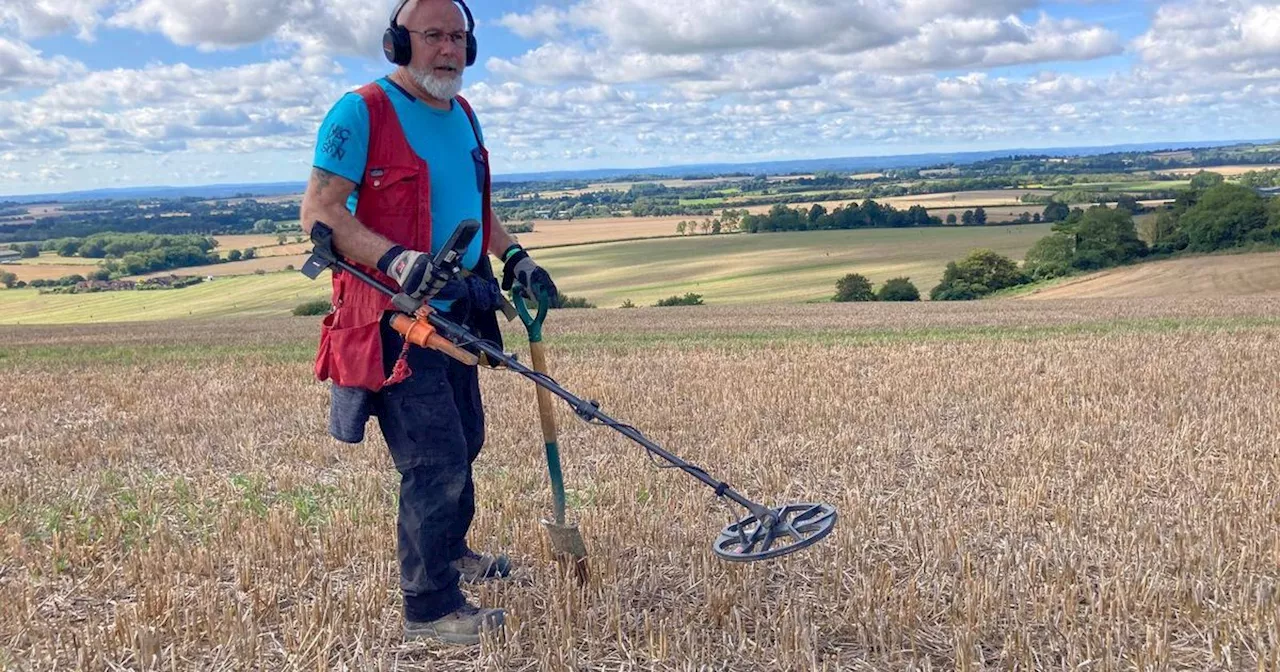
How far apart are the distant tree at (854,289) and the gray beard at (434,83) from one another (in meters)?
45.7

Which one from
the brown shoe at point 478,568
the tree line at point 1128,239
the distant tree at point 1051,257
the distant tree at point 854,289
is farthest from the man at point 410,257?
the distant tree at point 1051,257

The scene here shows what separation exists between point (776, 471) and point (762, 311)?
27.0 meters

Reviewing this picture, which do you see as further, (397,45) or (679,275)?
(679,275)

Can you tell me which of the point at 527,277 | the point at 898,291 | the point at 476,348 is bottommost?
the point at 898,291

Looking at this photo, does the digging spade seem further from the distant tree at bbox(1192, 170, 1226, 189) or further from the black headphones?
the distant tree at bbox(1192, 170, 1226, 189)

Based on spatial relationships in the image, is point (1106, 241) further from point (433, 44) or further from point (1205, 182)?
point (433, 44)

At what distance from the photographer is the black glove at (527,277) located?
4.18 meters

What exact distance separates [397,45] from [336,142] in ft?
1.57

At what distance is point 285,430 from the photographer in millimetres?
8836

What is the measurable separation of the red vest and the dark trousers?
101 mm

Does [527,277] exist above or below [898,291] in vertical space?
above

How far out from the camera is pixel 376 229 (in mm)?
3730

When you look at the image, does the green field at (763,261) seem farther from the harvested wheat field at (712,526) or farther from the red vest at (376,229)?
the red vest at (376,229)

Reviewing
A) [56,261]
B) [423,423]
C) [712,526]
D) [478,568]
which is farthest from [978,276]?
[56,261]
